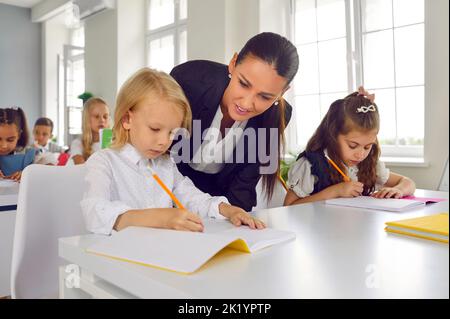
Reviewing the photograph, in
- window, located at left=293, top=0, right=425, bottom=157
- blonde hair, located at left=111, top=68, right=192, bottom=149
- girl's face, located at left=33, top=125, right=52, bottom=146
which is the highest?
window, located at left=293, top=0, right=425, bottom=157

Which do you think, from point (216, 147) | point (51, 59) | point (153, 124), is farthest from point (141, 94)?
point (51, 59)

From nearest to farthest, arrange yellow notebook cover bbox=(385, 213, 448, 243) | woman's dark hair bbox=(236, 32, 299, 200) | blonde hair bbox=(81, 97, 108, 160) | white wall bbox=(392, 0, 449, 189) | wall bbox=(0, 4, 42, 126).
Result: yellow notebook cover bbox=(385, 213, 448, 243), woman's dark hair bbox=(236, 32, 299, 200), white wall bbox=(392, 0, 449, 189), blonde hair bbox=(81, 97, 108, 160), wall bbox=(0, 4, 42, 126)

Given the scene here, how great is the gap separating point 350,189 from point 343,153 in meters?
0.32

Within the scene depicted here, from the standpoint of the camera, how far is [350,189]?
4.41 feet

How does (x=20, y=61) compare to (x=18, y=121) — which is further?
(x=20, y=61)

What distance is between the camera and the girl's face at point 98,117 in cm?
313

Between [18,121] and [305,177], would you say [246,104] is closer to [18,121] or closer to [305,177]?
[305,177]

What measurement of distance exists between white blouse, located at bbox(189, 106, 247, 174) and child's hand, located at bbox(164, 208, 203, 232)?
716 mm

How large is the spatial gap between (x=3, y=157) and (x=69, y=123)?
2.82 metres

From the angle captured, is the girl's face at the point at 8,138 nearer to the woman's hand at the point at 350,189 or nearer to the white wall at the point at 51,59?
the woman's hand at the point at 350,189

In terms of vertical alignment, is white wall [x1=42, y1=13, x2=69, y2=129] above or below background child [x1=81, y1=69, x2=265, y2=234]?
above

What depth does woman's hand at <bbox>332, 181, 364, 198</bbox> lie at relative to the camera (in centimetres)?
134

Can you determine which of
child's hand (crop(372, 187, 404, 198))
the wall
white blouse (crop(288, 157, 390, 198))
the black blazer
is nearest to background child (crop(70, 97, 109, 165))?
the black blazer

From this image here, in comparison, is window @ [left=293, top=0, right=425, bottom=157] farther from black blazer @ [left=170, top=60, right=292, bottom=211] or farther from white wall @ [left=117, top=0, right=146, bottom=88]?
white wall @ [left=117, top=0, right=146, bottom=88]
